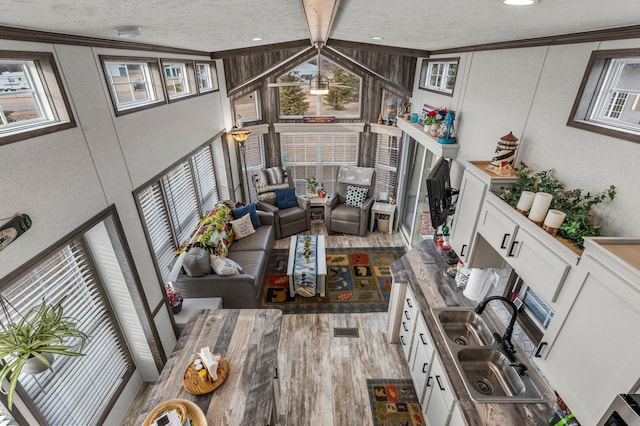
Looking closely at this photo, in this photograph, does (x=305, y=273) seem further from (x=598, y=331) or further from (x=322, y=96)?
(x=322, y=96)

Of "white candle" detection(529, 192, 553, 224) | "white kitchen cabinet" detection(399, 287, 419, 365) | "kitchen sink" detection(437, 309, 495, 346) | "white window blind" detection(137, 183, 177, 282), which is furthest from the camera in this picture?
"white window blind" detection(137, 183, 177, 282)

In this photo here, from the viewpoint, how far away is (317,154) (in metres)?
6.73

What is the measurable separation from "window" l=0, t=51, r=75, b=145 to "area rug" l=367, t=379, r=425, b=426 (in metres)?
3.54

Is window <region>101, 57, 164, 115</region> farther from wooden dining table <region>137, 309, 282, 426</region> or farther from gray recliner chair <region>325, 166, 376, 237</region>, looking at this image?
gray recliner chair <region>325, 166, 376, 237</region>

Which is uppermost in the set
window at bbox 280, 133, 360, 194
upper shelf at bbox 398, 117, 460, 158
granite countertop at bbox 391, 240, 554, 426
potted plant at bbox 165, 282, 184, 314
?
upper shelf at bbox 398, 117, 460, 158

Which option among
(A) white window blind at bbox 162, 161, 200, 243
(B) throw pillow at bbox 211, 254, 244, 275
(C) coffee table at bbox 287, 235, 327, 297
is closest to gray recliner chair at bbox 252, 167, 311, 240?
(C) coffee table at bbox 287, 235, 327, 297

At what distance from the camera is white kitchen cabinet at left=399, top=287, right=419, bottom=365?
3137 mm

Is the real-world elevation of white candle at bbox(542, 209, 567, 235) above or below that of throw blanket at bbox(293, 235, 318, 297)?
above

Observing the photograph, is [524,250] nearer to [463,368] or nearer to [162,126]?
[463,368]

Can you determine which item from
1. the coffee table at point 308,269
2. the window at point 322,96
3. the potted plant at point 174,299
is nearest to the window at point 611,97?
the coffee table at point 308,269

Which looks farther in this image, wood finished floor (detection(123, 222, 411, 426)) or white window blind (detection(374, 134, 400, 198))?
white window blind (detection(374, 134, 400, 198))

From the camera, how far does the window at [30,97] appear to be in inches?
68.8

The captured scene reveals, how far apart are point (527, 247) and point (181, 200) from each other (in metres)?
3.93

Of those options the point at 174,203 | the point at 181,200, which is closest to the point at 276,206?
the point at 181,200
